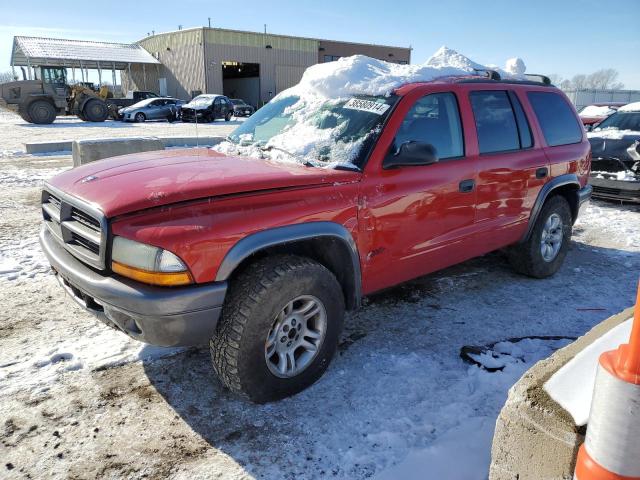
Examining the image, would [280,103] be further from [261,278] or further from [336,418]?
[336,418]

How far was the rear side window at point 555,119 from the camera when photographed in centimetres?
465

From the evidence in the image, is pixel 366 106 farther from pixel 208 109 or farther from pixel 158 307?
pixel 208 109

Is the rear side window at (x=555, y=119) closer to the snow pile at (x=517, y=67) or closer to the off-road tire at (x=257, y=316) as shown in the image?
the snow pile at (x=517, y=67)

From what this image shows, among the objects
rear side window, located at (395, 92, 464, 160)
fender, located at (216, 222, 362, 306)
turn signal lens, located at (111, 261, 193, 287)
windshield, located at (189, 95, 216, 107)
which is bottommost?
turn signal lens, located at (111, 261, 193, 287)

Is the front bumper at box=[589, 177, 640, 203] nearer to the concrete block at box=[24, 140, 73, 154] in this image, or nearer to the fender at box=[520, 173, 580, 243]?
the fender at box=[520, 173, 580, 243]

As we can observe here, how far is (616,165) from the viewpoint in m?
8.32

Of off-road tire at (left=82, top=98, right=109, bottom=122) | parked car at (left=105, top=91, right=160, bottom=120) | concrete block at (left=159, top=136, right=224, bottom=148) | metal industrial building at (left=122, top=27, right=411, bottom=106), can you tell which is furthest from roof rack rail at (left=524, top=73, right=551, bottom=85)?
metal industrial building at (left=122, top=27, right=411, bottom=106)

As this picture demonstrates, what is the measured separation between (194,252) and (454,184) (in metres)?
2.12

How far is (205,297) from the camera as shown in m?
2.46

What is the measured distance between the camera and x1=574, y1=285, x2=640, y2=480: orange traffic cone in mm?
1349

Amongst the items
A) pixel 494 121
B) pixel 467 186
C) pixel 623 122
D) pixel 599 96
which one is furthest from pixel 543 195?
pixel 599 96

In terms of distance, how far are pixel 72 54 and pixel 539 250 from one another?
135 ft

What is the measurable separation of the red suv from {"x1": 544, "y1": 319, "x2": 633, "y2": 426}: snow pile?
1.37 m

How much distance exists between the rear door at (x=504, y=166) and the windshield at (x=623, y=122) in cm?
665
